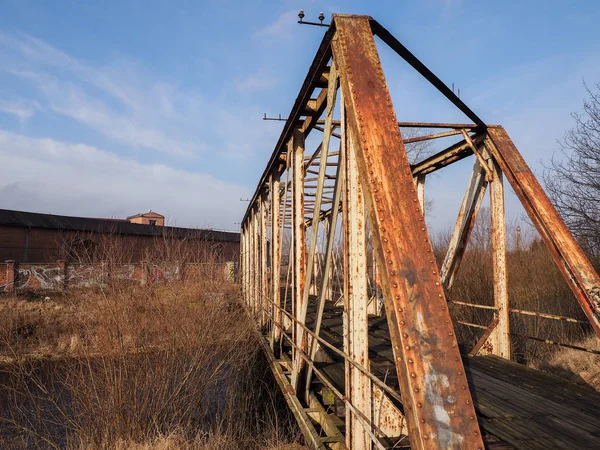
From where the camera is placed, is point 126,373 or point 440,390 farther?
point 126,373

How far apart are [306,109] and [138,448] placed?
486 cm

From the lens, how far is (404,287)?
2248mm

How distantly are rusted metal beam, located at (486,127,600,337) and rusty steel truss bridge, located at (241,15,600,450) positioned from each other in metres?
0.01

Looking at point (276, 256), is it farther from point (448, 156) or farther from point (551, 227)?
point (551, 227)

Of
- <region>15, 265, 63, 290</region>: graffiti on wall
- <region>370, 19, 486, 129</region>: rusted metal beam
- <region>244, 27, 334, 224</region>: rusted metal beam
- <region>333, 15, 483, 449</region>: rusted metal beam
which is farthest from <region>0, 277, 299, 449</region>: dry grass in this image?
<region>15, 265, 63, 290</region>: graffiti on wall

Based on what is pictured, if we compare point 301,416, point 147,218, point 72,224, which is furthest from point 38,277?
point 147,218

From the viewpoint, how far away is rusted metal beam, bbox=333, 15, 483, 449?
79.2 inches

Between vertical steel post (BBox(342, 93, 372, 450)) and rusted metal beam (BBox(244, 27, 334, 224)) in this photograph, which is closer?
vertical steel post (BBox(342, 93, 372, 450))

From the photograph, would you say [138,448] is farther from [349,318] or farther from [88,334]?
[349,318]

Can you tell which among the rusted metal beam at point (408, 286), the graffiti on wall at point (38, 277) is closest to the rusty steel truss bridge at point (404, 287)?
the rusted metal beam at point (408, 286)

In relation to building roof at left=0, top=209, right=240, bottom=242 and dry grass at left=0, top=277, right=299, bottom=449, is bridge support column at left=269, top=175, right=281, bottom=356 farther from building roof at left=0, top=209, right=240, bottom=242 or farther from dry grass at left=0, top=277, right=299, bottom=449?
building roof at left=0, top=209, right=240, bottom=242

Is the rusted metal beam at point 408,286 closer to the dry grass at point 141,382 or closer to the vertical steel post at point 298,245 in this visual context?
the vertical steel post at point 298,245

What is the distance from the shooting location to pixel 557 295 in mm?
13000

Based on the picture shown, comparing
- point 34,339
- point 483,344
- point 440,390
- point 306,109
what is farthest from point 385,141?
point 34,339
